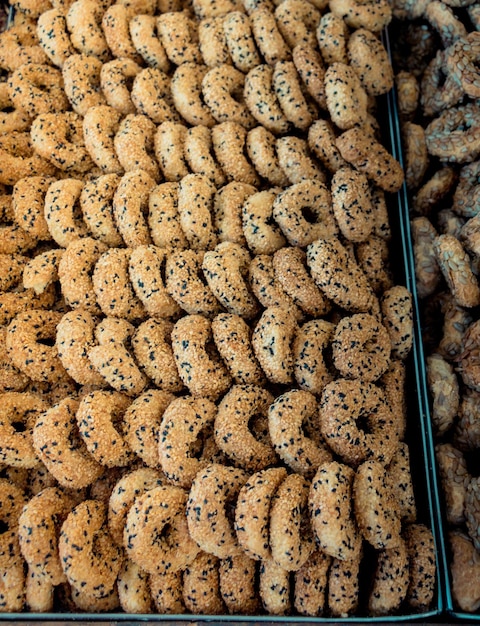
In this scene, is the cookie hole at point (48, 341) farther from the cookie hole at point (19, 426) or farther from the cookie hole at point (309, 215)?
the cookie hole at point (309, 215)

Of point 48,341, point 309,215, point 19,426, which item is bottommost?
point 19,426

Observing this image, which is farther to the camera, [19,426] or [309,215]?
[309,215]

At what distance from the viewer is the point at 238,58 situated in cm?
192

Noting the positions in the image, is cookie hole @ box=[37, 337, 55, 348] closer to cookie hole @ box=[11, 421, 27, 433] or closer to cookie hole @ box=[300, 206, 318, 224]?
cookie hole @ box=[11, 421, 27, 433]

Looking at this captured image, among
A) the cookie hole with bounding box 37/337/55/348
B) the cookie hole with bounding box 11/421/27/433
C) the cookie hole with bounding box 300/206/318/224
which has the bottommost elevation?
the cookie hole with bounding box 11/421/27/433

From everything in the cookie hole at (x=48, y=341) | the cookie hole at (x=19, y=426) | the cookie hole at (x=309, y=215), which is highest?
the cookie hole at (x=309, y=215)

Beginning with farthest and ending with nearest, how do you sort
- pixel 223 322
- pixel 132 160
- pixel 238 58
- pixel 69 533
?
pixel 238 58 < pixel 132 160 < pixel 223 322 < pixel 69 533

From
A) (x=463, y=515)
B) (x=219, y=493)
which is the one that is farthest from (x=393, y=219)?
(x=219, y=493)

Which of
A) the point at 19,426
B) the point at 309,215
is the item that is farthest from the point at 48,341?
the point at 309,215

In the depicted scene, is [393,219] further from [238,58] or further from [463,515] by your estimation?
[463,515]

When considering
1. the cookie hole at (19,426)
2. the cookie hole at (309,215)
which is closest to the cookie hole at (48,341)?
the cookie hole at (19,426)

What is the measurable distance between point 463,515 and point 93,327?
111 cm

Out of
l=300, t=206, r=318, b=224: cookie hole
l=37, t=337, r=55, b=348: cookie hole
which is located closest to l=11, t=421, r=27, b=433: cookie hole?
l=37, t=337, r=55, b=348: cookie hole

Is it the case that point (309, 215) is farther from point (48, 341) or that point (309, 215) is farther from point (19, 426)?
point (19, 426)
